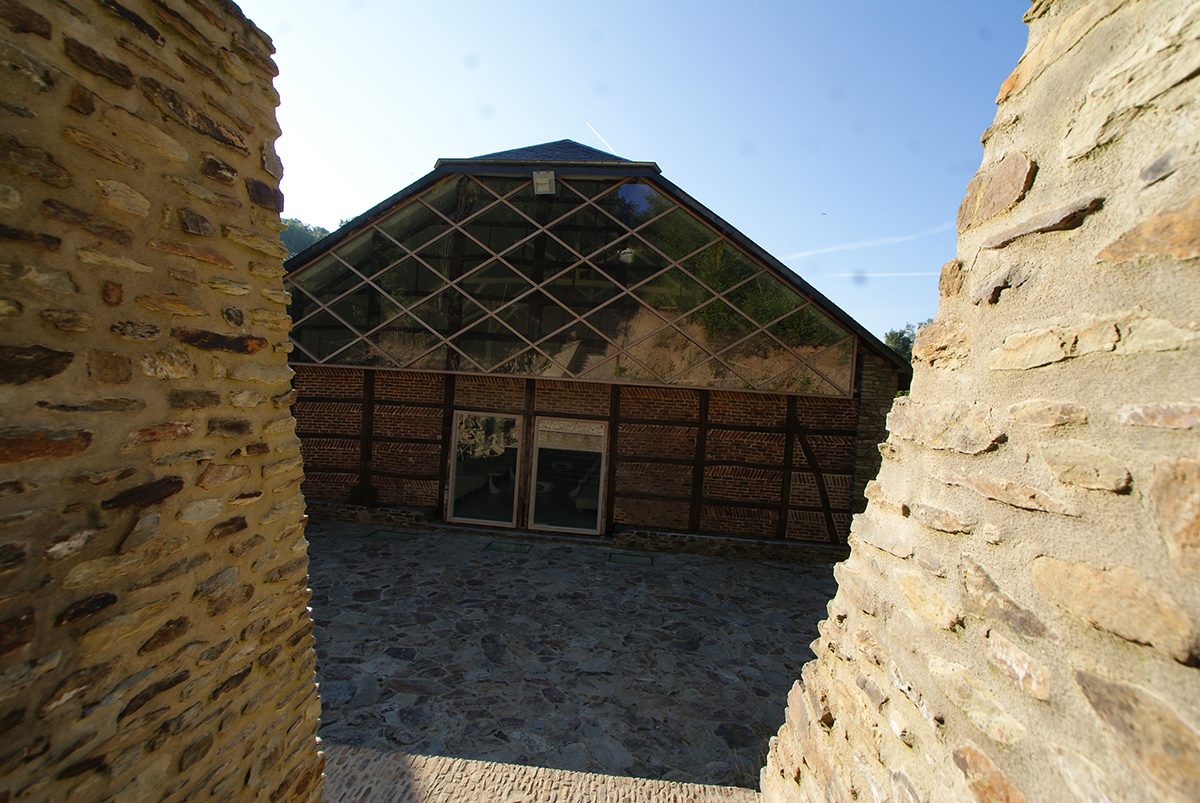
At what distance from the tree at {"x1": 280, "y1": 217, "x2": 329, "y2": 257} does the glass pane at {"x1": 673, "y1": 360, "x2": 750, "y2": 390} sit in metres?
41.0

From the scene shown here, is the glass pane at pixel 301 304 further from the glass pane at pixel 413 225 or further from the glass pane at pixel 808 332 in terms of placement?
the glass pane at pixel 808 332

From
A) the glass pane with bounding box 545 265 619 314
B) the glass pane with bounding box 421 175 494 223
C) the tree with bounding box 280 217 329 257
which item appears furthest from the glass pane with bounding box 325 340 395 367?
the tree with bounding box 280 217 329 257

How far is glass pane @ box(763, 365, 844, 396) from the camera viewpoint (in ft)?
25.7

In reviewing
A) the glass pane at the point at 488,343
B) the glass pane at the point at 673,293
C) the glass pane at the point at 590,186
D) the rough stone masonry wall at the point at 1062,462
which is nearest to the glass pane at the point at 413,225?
the glass pane at the point at 488,343

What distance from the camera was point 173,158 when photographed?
5.76ft

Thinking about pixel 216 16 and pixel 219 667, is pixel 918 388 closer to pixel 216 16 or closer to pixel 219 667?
pixel 219 667

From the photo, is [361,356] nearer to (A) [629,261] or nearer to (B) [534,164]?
(B) [534,164]

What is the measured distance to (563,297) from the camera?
8.02 m

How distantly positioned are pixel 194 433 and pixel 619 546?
711 cm

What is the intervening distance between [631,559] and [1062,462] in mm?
7098

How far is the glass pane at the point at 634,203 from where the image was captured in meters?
7.93

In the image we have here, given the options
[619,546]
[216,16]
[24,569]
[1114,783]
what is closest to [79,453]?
[24,569]

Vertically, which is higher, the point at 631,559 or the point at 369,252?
the point at 369,252

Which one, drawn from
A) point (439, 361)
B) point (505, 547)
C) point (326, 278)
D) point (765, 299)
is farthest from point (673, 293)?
point (326, 278)
